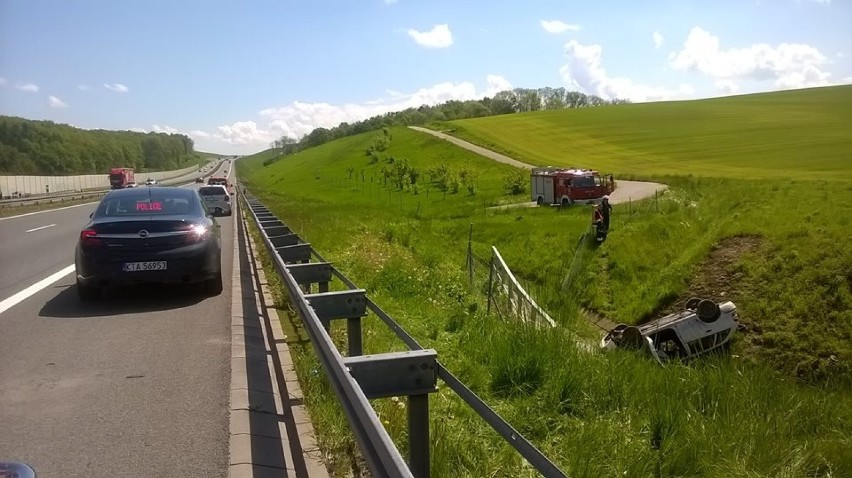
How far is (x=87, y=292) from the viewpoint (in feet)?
33.9

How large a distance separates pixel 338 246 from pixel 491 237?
1430cm

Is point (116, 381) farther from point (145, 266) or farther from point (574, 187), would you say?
point (574, 187)

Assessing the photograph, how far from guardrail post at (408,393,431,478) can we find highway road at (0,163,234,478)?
131cm

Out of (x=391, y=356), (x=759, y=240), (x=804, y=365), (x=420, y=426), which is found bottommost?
(x=804, y=365)

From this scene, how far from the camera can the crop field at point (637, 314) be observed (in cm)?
534

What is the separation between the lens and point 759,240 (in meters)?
23.6

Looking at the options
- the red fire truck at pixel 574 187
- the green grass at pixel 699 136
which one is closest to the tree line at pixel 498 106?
the green grass at pixel 699 136

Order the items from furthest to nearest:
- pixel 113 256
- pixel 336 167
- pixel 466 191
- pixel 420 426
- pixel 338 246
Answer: pixel 336 167 → pixel 466 191 → pixel 338 246 → pixel 113 256 → pixel 420 426

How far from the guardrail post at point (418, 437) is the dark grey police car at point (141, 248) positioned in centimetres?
672

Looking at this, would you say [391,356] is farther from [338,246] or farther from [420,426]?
[338,246]

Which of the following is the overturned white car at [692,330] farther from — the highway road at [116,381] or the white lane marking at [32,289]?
the white lane marking at [32,289]

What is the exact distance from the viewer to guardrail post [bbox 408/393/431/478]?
3.79 meters

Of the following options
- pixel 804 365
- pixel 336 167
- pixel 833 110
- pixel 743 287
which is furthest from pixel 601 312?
pixel 336 167

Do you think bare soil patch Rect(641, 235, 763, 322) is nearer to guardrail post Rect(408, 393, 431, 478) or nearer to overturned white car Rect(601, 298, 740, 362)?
overturned white car Rect(601, 298, 740, 362)
